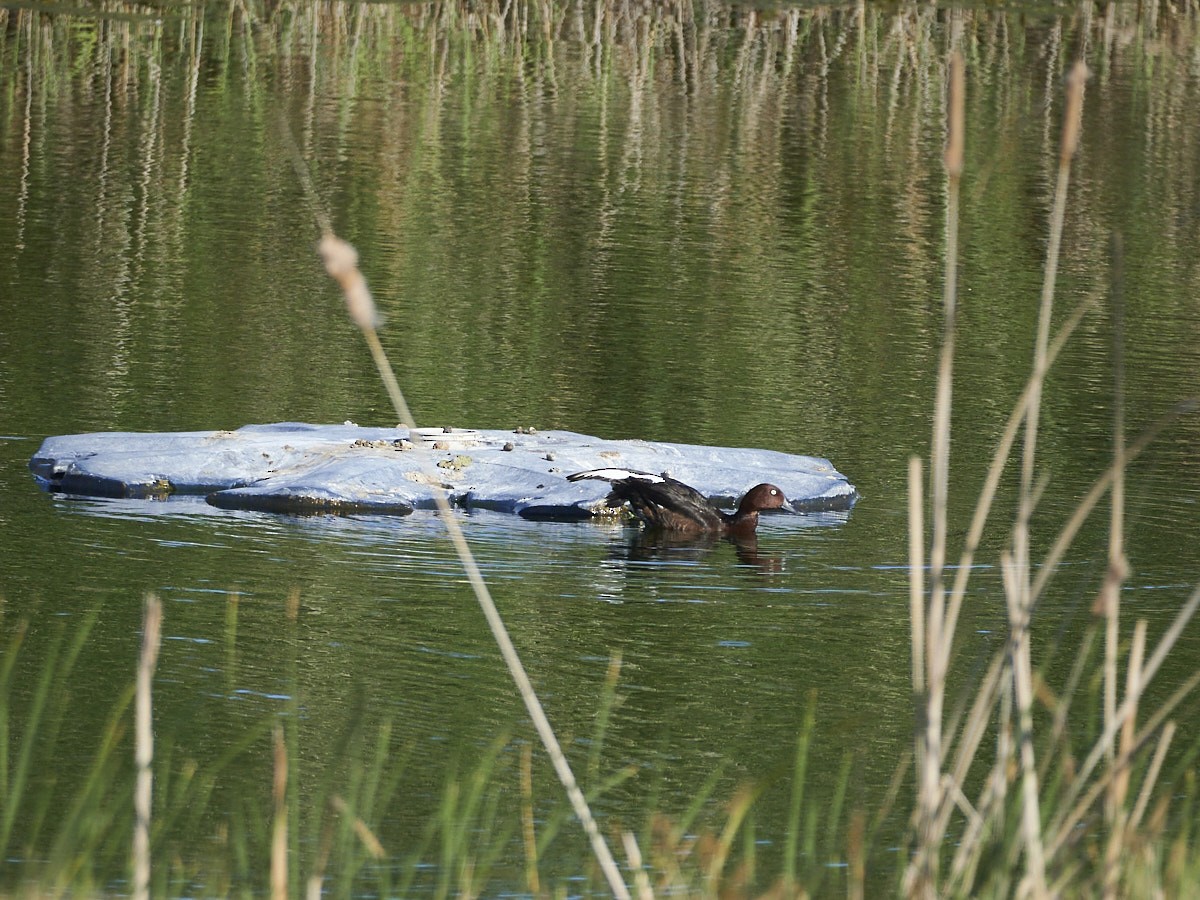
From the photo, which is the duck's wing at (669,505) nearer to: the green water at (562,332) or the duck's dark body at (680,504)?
the duck's dark body at (680,504)

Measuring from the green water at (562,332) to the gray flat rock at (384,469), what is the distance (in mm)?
202

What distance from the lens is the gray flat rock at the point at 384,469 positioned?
8984 mm

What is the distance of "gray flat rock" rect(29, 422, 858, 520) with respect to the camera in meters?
8.98

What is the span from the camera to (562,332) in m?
13.5

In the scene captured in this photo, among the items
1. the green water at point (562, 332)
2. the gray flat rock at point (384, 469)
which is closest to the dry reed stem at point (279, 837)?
the green water at point (562, 332)

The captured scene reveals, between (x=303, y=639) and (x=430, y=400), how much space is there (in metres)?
4.40

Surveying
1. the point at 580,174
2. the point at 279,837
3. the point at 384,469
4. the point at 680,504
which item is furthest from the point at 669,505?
the point at 580,174

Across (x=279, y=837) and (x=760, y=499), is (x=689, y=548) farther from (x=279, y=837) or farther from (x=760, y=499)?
(x=279, y=837)

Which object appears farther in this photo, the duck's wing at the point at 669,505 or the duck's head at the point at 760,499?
the duck's head at the point at 760,499

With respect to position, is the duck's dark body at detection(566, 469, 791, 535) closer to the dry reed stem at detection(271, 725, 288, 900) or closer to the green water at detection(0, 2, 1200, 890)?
the green water at detection(0, 2, 1200, 890)

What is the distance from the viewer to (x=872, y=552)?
8.55 meters

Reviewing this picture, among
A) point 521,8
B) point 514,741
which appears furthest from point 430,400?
point 521,8

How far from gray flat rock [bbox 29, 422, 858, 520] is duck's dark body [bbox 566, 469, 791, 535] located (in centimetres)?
18

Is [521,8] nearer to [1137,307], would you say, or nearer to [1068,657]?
[1137,307]
